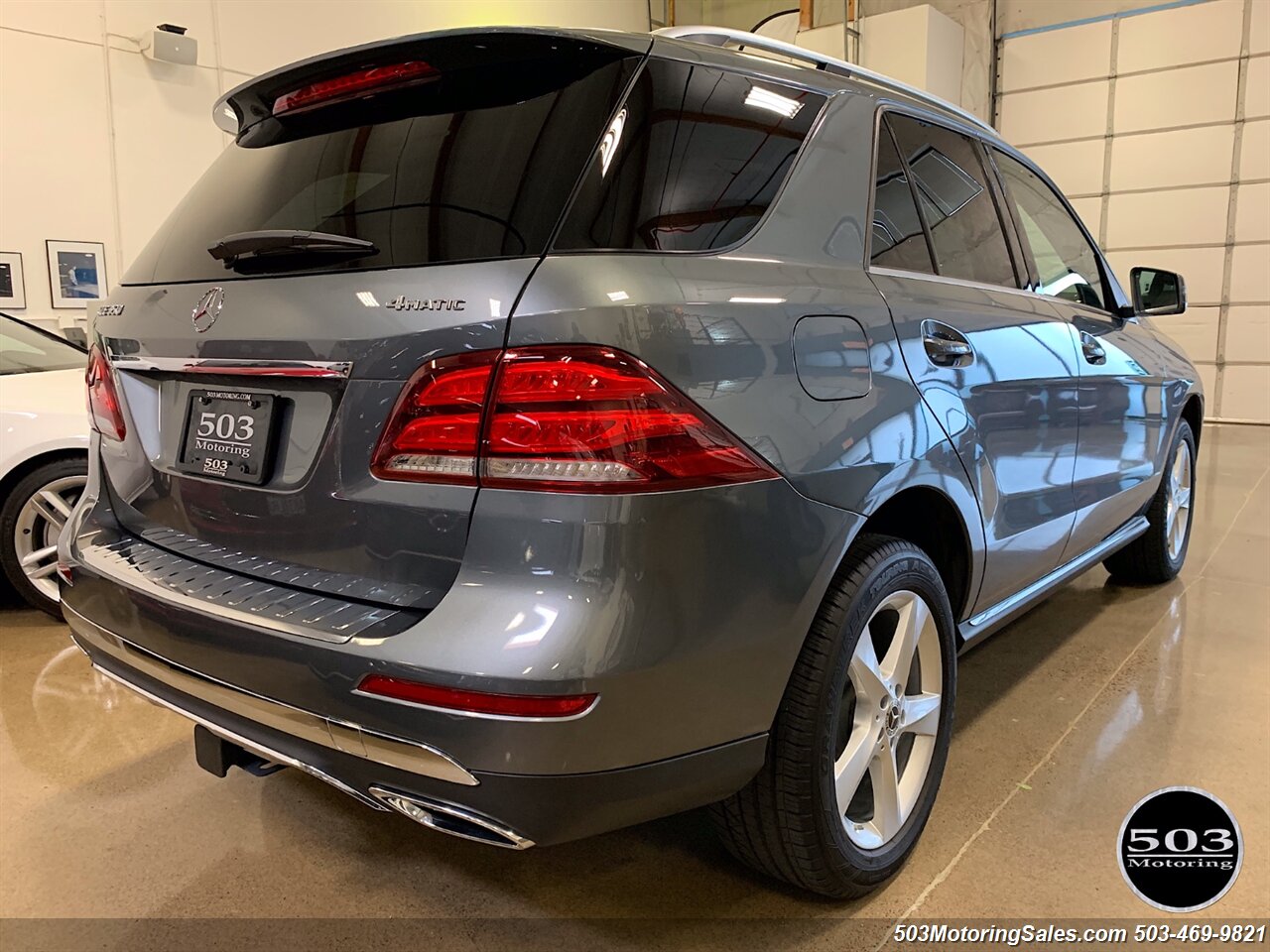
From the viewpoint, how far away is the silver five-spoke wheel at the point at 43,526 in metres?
3.30

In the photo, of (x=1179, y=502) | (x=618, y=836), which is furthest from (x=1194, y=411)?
(x=618, y=836)

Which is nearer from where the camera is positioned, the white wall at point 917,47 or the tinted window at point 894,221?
the tinted window at point 894,221

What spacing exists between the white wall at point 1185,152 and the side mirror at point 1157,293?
25.6 ft

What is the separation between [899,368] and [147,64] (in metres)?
6.87

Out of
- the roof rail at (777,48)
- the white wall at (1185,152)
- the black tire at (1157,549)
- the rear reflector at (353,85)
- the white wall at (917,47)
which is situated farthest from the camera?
the white wall at (917,47)

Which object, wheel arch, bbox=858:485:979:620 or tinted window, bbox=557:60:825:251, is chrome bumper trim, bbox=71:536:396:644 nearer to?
tinted window, bbox=557:60:825:251

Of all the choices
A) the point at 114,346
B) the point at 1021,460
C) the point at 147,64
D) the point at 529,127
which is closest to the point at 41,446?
the point at 114,346

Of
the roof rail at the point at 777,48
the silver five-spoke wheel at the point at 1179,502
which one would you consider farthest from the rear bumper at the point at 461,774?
the silver five-spoke wheel at the point at 1179,502

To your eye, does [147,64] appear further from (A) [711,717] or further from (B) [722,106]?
(A) [711,717]

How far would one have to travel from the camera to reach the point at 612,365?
1195mm

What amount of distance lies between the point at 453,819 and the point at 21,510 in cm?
281

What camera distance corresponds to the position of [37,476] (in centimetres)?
330

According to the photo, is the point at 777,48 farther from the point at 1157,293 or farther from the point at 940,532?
the point at 1157,293

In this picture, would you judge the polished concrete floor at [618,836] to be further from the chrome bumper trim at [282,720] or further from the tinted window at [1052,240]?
the tinted window at [1052,240]
